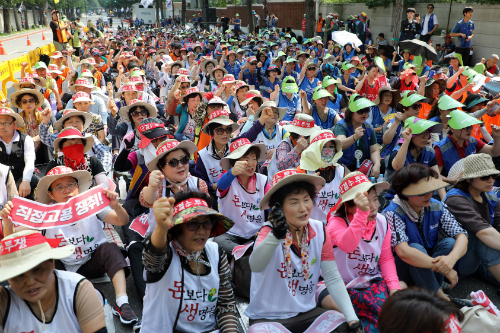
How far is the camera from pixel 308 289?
125 inches

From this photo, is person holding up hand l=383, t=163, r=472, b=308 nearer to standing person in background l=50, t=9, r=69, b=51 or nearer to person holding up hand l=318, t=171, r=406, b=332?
person holding up hand l=318, t=171, r=406, b=332

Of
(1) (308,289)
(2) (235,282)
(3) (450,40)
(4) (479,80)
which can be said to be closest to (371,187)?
(1) (308,289)

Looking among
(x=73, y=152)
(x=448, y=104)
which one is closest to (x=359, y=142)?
(x=448, y=104)

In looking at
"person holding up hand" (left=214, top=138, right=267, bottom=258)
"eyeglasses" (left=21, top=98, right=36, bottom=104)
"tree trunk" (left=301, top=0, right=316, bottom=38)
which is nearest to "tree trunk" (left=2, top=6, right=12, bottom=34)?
"tree trunk" (left=301, top=0, right=316, bottom=38)

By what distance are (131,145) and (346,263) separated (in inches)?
143

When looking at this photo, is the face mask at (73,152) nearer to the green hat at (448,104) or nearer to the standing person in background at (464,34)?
the green hat at (448,104)

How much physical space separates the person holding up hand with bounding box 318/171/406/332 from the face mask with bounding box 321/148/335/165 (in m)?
1.18

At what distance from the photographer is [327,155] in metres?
4.71

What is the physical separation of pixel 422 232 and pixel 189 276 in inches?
90.3

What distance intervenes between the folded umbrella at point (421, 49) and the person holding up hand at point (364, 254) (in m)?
10.4

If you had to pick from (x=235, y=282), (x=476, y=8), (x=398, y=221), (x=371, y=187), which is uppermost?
(x=476, y=8)

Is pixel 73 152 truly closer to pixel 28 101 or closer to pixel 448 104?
pixel 28 101

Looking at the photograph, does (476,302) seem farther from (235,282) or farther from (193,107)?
(193,107)

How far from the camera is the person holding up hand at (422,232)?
143 inches
